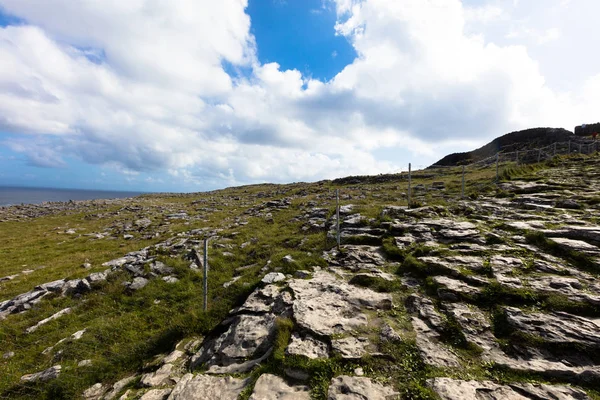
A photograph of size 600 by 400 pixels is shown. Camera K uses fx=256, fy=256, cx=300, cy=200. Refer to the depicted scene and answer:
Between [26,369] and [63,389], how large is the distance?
2.48 metres

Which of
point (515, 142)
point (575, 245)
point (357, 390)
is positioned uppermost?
point (515, 142)

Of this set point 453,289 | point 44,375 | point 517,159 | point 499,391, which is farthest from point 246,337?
point 517,159

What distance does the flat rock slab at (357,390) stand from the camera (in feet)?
17.7

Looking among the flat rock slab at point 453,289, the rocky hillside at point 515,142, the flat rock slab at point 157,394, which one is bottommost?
the flat rock slab at point 157,394

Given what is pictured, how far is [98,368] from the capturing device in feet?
26.8

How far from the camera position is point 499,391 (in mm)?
5270

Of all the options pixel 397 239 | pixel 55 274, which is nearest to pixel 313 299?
pixel 397 239

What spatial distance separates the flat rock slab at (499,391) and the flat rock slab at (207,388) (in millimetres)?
4441

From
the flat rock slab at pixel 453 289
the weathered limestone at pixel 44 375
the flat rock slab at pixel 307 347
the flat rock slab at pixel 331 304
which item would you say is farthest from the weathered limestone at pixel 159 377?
the flat rock slab at pixel 453 289

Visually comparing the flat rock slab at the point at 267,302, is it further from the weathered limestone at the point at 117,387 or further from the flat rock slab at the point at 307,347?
the weathered limestone at the point at 117,387

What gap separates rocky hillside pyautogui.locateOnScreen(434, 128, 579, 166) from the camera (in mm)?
76812

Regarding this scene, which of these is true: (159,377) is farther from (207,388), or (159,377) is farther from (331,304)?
(331,304)

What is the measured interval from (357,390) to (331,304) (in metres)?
3.31

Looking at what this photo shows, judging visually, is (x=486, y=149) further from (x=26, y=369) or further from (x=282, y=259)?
(x=26, y=369)
